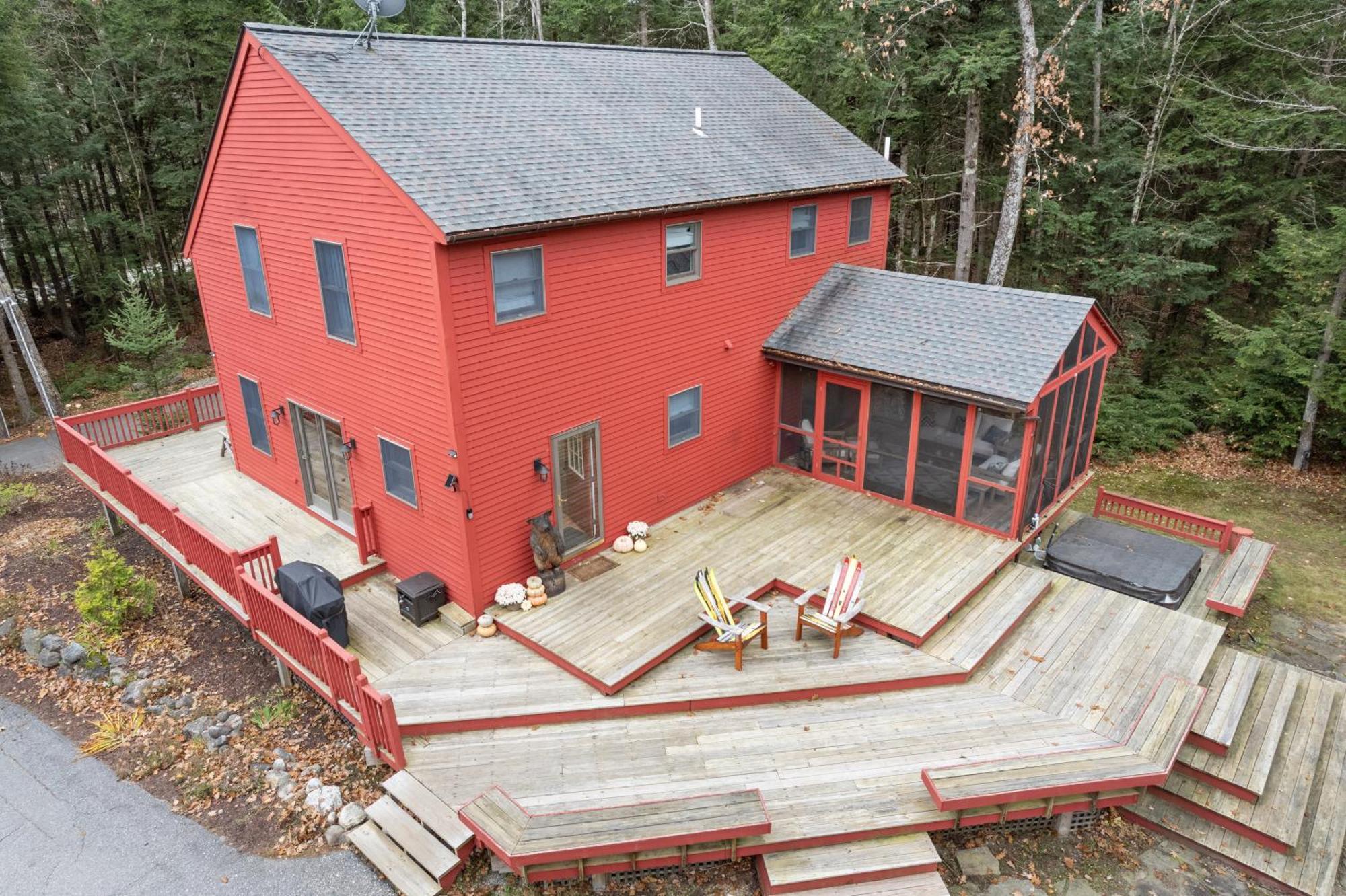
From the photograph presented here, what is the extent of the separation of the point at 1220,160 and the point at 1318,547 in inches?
362

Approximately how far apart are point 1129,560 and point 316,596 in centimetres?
1098

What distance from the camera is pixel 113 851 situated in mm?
7691

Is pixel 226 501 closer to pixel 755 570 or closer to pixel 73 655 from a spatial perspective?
pixel 73 655

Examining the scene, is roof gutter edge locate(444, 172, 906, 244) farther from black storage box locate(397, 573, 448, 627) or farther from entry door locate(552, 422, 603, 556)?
black storage box locate(397, 573, 448, 627)

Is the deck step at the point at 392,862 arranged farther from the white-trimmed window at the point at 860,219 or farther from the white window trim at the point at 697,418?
the white-trimmed window at the point at 860,219

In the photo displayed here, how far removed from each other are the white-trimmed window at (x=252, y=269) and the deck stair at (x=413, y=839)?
7779 millimetres

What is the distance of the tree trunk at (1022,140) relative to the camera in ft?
48.8

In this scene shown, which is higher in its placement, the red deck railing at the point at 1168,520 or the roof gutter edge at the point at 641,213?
the roof gutter edge at the point at 641,213

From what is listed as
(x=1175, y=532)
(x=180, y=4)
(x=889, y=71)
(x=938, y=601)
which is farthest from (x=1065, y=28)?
(x=180, y=4)

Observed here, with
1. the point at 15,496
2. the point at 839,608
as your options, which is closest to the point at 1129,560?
the point at 839,608

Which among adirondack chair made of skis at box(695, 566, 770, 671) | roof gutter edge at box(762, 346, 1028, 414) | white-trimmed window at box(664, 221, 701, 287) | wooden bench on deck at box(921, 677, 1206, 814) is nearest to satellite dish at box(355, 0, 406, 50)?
white-trimmed window at box(664, 221, 701, 287)

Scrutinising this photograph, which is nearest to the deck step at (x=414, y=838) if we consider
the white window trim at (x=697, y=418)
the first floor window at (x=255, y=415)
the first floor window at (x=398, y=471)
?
the first floor window at (x=398, y=471)

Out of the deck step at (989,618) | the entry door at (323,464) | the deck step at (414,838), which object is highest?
the entry door at (323,464)

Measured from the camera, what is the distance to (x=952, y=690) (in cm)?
894
